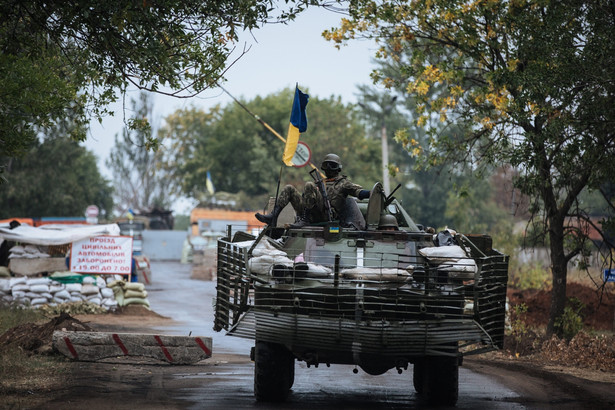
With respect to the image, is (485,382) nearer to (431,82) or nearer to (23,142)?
(431,82)

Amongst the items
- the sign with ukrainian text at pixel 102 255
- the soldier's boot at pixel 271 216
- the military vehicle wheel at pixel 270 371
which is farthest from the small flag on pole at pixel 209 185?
the military vehicle wheel at pixel 270 371

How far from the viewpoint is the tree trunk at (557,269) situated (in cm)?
1698

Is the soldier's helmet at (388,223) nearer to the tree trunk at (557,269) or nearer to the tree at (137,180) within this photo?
the tree trunk at (557,269)

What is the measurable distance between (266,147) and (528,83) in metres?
54.0

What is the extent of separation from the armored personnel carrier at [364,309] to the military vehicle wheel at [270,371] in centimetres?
Answer: 1

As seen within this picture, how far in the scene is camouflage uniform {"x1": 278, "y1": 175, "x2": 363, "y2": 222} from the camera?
1188 cm

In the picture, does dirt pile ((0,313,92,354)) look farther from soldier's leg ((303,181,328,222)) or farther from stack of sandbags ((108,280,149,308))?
stack of sandbags ((108,280,149,308))

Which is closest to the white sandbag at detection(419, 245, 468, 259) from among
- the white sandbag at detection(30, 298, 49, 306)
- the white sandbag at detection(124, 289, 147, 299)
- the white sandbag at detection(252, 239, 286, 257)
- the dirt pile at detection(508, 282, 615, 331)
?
the white sandbag at detection(252, 239, 286, 257)

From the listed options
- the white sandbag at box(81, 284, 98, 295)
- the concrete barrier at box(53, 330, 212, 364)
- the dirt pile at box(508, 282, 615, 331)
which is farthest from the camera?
the white sandbag at box(81, 284, 98, 295)

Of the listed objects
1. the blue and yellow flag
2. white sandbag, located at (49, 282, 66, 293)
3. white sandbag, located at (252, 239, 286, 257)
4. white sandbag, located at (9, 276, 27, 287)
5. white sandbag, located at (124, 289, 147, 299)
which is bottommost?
white sandbag, located at (124, 289, 147, 299)

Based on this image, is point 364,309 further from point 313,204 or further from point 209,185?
point 209,185

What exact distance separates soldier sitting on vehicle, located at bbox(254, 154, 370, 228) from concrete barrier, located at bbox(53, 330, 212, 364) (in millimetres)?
2489

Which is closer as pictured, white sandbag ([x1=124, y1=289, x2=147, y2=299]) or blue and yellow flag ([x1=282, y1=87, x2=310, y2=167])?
blue and yellow flag ([x1=282, y1=87, x2=310, y2=167])

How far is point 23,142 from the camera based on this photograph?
1333cm
